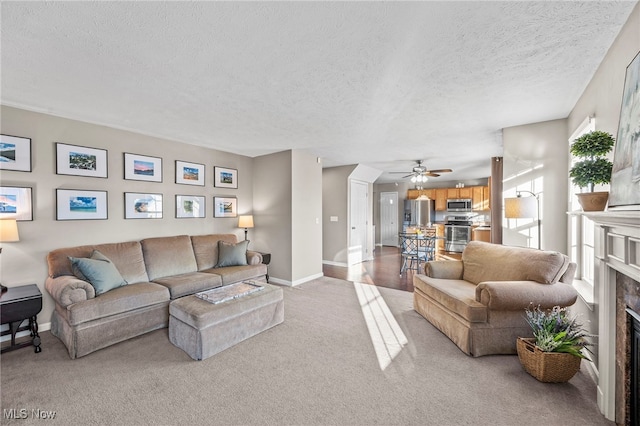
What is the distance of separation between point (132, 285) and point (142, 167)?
178 cm

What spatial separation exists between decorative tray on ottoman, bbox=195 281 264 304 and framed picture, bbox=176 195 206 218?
1918mm

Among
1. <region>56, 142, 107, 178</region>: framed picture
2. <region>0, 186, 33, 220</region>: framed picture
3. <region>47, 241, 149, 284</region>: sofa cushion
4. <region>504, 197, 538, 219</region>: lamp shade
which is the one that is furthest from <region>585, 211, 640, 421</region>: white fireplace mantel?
<region>0, 186, 33, 220</region>: framed picture

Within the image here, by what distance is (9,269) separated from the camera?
111 inches

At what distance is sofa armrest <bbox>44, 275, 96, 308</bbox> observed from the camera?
2.48 metres

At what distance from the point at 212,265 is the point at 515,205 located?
170 inches

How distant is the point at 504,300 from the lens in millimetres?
2332

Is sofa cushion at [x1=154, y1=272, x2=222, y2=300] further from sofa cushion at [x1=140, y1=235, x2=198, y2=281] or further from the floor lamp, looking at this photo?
the floor lamp

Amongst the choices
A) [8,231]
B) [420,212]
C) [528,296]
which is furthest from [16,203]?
[420,212]

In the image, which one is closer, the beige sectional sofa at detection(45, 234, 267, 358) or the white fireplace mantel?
the white fireplace mantel

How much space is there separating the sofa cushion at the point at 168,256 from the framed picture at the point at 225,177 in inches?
48.9

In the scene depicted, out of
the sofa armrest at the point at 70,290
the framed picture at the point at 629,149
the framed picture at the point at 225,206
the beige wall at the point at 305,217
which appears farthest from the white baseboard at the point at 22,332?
the framed picture at the point at 629,149

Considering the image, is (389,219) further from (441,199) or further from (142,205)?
(142,205)

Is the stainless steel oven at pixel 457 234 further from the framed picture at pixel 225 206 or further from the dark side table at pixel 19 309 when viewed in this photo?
the dark side table at pixel 19 309

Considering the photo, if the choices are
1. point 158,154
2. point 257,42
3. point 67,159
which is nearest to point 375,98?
point 257,42
